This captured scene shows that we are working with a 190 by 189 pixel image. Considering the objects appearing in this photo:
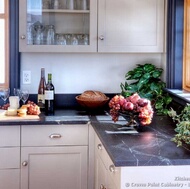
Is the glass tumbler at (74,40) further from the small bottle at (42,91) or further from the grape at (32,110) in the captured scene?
the grape at (32,110)

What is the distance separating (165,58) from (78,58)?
73 centimetres

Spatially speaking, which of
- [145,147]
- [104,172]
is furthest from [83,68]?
[145,147]

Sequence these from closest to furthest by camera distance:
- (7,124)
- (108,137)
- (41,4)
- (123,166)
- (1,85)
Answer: (123,166), (108,137), (7,124), (41,4), (1,85)

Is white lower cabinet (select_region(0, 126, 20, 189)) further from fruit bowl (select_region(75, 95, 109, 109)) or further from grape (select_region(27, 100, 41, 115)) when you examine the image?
fruit bowl (select_region(75, 95, 109, 109))

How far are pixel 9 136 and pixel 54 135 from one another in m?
0.31

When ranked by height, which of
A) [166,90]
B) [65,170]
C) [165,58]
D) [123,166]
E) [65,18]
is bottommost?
[65,170]

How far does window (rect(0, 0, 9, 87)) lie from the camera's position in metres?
3.32

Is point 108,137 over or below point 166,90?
below

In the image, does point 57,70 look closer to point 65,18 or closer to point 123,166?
point 65,18

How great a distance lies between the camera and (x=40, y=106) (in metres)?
3.26

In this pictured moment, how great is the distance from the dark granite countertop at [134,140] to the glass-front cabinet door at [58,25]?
20.7 inches

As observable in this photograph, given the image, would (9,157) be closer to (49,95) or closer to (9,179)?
(9,179)

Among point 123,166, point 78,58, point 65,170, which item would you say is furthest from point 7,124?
point 123,166

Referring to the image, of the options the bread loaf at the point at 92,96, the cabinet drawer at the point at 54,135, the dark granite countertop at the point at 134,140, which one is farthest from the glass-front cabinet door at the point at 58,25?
the cabinet drawer at the point at 54,135
